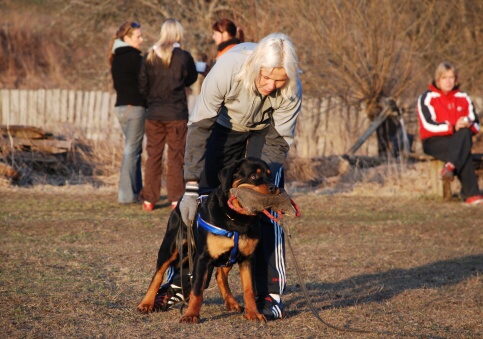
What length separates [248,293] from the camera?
4488 millimetres

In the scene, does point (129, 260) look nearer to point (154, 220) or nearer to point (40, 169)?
point (154, 220)

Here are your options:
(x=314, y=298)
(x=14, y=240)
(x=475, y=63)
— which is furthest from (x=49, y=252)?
(x=475, y=63)

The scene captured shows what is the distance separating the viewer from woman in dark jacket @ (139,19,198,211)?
8.78m

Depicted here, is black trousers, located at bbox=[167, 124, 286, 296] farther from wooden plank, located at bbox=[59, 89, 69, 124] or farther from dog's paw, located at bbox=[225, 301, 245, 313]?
wooden plank, located at bbox=[59, 89, 69, 124]

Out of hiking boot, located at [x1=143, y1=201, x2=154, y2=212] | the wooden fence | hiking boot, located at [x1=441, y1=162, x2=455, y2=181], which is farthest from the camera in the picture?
the wooden fence

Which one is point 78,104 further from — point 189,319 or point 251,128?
point 189,319

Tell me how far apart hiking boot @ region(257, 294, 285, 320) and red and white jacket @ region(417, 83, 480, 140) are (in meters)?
6.24

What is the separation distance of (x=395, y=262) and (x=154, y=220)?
10.0 feet

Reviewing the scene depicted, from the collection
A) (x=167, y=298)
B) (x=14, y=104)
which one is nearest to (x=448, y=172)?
(x=167, y=298)

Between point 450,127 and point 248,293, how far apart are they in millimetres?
6500

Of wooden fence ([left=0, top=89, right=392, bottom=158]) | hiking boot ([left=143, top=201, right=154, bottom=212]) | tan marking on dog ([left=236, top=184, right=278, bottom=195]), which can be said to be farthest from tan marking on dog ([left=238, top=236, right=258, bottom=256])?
wooden fence ([left=0, top=89, right=392, bottom=158])

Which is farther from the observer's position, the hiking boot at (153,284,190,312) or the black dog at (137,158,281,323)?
the hiking boot at (153,284,190,312)

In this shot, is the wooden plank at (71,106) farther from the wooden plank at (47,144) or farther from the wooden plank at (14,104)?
the wooden plank at (47,144)

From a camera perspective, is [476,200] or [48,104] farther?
[48,104]
